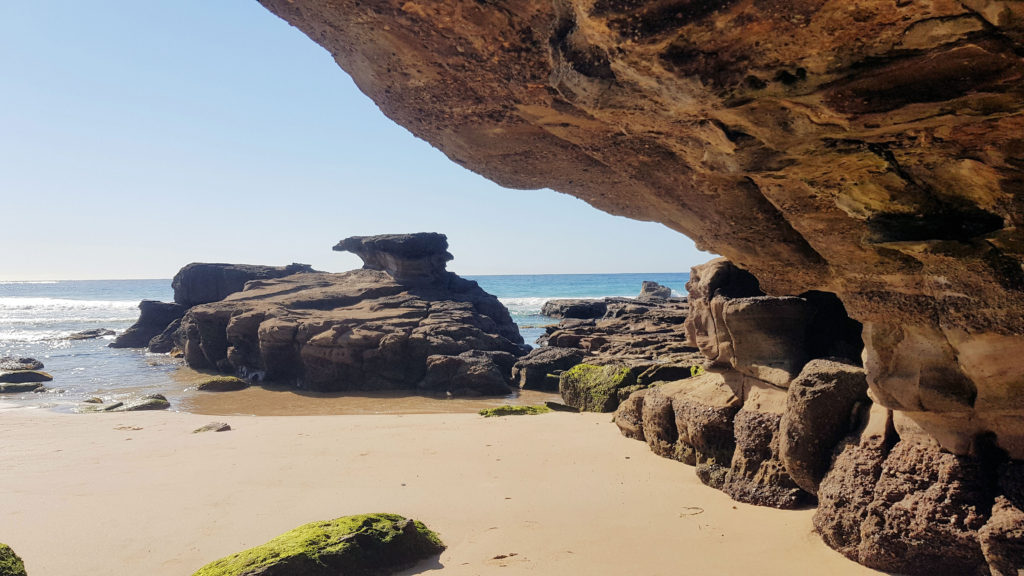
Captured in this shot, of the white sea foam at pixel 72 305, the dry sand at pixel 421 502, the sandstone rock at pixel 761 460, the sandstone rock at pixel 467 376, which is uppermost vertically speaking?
Answer: the sandstone rock at pixel 761 460

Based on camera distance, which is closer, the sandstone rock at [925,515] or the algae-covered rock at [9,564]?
the sandstone rock at [925,515]

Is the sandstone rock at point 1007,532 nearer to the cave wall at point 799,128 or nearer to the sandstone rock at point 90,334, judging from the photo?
the cave wall at point 799,128

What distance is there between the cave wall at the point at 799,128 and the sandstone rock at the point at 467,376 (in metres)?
9.64

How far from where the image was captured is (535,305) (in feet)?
181

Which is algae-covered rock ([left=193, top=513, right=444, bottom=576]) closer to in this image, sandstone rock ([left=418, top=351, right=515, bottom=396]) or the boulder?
sandstone rock ([left=418, top=351, right=515, bottom=396])

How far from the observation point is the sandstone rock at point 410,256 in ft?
74.7

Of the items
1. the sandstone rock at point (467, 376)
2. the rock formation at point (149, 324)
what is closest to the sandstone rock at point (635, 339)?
the sandstone rock at point (467, 376)

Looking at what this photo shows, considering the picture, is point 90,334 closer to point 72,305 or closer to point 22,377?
point 22,377

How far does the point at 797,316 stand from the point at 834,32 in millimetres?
3883

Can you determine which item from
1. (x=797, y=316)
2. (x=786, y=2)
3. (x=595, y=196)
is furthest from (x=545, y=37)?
(x=797, y=316)

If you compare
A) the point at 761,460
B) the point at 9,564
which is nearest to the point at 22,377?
the point at 9,564

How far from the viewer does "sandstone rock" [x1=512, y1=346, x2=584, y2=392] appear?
14.6 m

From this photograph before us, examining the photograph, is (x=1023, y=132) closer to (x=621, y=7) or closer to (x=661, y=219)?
(x=621, y=7)

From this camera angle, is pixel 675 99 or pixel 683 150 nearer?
pixel 675 99
